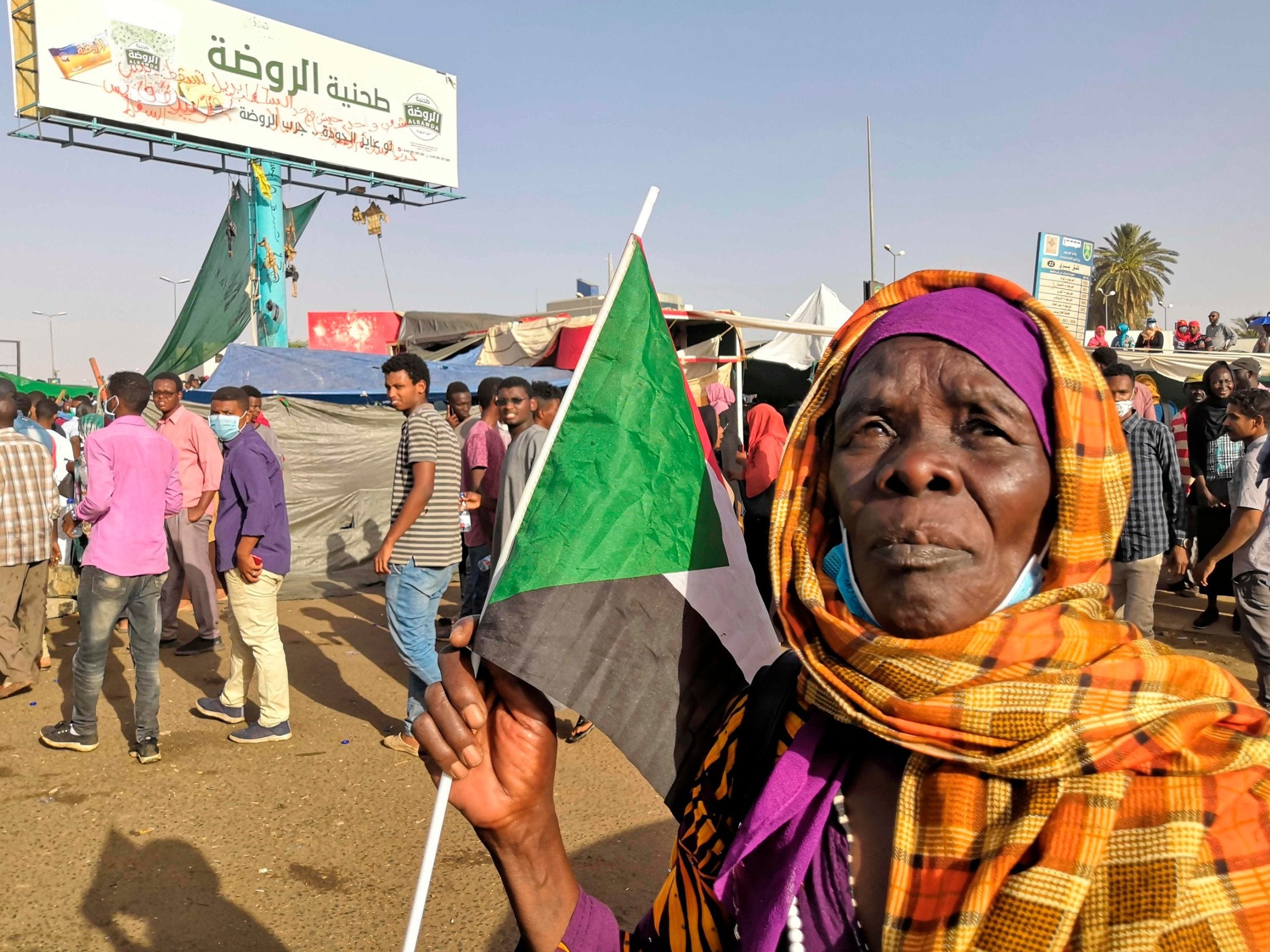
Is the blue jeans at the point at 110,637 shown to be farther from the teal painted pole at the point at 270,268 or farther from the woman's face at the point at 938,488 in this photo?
the teal painted pole at the point at 270,268

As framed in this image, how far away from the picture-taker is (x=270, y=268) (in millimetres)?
20312

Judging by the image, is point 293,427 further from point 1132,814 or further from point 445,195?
point 445,195

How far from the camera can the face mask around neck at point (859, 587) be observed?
42.3 inches

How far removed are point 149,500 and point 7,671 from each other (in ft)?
6.82

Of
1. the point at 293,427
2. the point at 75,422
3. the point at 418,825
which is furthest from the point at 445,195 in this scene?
the point at 418,825

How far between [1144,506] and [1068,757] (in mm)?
5228

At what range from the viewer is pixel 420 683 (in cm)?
482

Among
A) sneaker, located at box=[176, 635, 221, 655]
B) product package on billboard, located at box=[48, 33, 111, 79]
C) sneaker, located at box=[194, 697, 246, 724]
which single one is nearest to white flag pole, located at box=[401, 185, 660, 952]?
sneaker, located at box=[194, 697, 246, 724]

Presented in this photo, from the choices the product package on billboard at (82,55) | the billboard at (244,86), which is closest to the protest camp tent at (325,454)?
the billboard at (244,86)

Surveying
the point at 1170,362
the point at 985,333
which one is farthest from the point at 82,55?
the point at 985,333

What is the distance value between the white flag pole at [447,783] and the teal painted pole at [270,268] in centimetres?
2016

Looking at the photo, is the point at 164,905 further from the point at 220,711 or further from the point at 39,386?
the point at 39,386

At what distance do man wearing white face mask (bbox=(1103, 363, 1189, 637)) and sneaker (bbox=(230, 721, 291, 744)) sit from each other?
496 centimetres

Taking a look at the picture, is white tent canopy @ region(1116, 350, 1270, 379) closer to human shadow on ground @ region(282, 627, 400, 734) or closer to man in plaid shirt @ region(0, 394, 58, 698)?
human shadow on ground @ region(282, 627, 400, 734)
